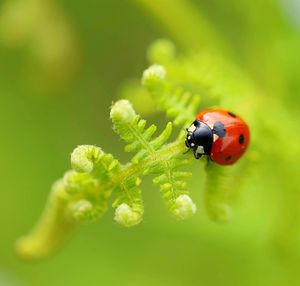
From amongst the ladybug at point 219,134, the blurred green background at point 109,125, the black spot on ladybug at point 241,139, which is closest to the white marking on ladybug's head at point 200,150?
the ladybug at point 219,134

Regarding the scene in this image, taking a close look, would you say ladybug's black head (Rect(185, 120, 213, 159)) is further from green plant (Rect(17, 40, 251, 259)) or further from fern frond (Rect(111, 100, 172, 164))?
fern frond (Rect(111, 100, 172, 164))

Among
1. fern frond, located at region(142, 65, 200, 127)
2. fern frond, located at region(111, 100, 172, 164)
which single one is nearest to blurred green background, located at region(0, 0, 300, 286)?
fern frond, located at region(142, 65, 200, 127)

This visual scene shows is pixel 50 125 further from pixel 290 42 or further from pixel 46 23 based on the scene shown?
pixel 290 42

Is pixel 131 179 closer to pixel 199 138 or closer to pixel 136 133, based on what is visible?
pixel 136 133

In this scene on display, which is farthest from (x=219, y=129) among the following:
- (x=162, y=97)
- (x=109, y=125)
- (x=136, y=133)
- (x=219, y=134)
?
(x=109, y=125)

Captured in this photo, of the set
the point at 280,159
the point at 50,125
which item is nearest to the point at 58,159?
the point at 50,125

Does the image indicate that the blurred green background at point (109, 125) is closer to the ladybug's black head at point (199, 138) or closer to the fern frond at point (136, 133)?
the ladybug's black head at point (199, 138)
